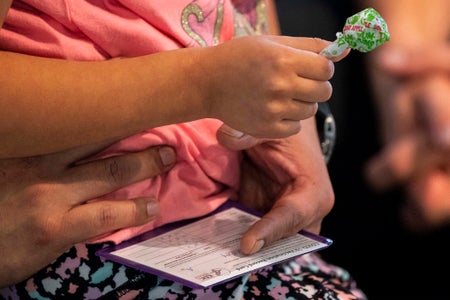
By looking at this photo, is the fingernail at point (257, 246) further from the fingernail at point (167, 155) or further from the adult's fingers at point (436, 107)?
the adult's fingers at point (436, 107)

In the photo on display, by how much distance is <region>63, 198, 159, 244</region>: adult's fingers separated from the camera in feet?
2.63

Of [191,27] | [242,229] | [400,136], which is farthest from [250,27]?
[400,136]

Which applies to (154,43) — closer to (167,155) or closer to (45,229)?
(167,155)

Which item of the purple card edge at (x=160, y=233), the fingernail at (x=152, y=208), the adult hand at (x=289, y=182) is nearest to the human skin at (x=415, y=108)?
the adult hand at (x=289, y=182)

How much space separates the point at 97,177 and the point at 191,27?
0.20 metres

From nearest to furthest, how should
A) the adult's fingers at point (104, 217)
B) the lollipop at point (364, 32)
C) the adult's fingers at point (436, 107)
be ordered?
the lollipop at point (364, 32), the adult's fingers at point (104, 217), the adult's fingers at point (436, 107)

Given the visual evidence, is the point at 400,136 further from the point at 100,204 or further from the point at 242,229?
the point at 100,204

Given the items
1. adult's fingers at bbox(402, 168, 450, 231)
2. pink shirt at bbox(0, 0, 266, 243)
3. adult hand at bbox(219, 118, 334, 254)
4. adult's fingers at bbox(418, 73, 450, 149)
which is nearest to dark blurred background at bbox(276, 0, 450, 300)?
adult's fingers at bbox(402, 168, 450, 231)

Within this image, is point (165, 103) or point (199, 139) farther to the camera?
point (199, 139)

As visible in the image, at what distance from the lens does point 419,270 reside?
5.93 ft

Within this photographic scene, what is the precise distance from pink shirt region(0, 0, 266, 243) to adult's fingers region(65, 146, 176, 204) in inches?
1.0

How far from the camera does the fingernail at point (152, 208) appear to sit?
819 mm

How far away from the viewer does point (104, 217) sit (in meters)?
0.80

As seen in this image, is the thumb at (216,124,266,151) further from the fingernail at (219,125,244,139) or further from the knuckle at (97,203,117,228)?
the knuckle at (97,203,117,228)
